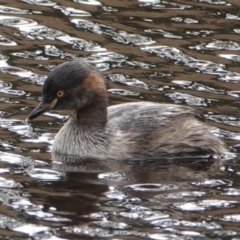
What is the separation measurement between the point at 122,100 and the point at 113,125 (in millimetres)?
1115

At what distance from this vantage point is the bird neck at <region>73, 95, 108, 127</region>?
12.3 m

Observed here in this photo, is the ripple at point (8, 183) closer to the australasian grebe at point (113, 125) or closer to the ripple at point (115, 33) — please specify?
the australasian grebe at point (113, 125)

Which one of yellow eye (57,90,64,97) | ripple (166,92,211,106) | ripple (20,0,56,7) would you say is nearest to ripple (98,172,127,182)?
yellow eye (57,90,64,97)

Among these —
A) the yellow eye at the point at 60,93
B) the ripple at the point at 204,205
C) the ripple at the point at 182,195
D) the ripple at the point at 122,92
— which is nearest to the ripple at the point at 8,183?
the ripple at the point at 182,195

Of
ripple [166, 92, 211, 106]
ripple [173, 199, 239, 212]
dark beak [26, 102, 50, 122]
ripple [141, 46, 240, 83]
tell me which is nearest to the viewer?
ripple [173, 199, 239, 212]

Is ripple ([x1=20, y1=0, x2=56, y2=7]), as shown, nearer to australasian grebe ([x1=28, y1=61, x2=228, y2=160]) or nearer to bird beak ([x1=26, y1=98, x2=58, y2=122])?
australasian grebe ([x1=28, y1=61, x2=228, y2=160])

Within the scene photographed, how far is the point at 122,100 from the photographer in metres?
13.4

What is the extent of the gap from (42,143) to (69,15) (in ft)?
13.9

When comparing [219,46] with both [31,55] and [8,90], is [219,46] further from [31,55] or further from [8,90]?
[8,90]

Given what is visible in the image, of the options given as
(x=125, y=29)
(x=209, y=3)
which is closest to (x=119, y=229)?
(x=125, y=29)

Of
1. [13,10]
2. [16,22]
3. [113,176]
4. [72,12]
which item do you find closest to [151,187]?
[113,176]

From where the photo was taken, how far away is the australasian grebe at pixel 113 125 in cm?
1208

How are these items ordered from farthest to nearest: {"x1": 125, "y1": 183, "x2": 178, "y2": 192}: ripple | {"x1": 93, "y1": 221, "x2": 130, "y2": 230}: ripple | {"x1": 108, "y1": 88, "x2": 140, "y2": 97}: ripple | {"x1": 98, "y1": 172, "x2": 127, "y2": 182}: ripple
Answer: {"x1": 108, "y1": 88, "x2": 140, "y2": 97}: ripple, {"x1": 98, "y1": 172, "x2": 127, "y2": 182}: ripple, {"x1": 125, "y1": 183, "x2": 178, "y2": 192}: ripple, {"x1": 93, "y1": 221, "x2": 130, "y2": 230}: ripple

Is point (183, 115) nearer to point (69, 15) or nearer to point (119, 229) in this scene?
point (119, 229)
